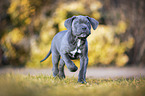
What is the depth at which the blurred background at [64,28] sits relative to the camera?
8109 millimetres

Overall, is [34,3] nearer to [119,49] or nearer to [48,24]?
[48,24]

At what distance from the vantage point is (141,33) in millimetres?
9086

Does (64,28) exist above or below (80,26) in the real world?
above

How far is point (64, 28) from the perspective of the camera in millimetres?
7906

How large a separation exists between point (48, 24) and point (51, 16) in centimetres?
68

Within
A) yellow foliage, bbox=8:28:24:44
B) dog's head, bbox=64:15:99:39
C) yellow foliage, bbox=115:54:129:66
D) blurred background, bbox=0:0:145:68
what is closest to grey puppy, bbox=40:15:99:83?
dog's head, bbox=64:15:99:39

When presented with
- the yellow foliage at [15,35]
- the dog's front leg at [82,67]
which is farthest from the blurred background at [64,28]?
the dog's front leg at [82,67]

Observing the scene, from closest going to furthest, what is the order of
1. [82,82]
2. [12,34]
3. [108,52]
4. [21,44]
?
1. [82,82]
2. [108,52]
3. [12,34]
4. [21,44]

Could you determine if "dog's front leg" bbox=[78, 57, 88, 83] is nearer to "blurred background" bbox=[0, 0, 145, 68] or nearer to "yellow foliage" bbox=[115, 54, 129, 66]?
"blurred background" bbox=[0, 0, 145, 68]

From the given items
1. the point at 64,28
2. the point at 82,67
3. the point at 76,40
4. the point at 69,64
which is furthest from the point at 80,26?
the point at 64,28

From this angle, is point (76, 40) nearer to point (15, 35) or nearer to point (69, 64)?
point (69, 64)

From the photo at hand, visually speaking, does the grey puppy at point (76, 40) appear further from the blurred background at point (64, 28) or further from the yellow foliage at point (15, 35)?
the yellow foliage at point (15, 35)

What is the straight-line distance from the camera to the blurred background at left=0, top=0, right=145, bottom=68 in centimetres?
811

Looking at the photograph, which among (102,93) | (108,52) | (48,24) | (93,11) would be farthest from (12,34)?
(102,93)
